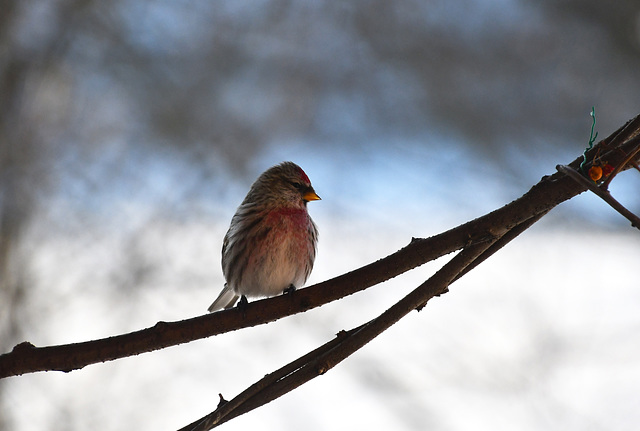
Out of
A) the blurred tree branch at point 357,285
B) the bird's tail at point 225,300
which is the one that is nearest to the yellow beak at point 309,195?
the bird's tail at point 225,300

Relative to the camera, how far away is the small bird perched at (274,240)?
179 cm

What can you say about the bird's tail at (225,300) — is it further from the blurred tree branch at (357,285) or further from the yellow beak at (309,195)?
the blurred tree branch at (357,285)

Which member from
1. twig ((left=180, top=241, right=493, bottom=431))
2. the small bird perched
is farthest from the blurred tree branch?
the small bird perched

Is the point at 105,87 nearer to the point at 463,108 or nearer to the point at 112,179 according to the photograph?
the point at 112,179

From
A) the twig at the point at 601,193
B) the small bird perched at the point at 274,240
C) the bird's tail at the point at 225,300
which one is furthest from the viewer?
the bird's tail at the point at 225,300

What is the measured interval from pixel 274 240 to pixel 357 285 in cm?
58

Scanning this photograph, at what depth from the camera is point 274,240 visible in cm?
179

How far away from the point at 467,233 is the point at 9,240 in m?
2.30

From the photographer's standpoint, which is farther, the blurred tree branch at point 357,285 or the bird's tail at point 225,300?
the bird's tail at point 225,300

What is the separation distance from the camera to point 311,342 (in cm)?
262

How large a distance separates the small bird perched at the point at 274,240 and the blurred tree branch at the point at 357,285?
44cm

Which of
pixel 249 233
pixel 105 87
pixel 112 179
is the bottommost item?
pixel 249 233

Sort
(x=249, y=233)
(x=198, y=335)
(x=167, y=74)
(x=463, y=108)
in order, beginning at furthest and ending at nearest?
(x=167, y=74), (x=463, y=108), (x=249, y=233), (x=198, y=335)

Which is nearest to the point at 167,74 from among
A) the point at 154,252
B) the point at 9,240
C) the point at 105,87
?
the point at 105,87
